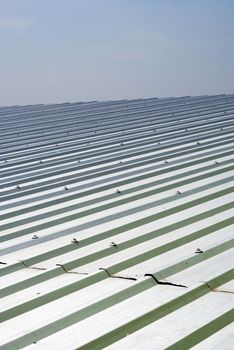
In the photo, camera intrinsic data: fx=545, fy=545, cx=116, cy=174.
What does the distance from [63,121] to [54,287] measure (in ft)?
44.5

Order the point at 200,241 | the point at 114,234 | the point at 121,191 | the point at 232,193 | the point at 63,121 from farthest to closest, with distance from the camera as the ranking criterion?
the point at 63,121 → the point at 121,191 → the point at 232,193 → the point at 114,234 → the point at 200,241

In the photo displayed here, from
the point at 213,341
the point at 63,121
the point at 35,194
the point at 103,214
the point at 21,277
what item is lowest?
the point at 213,341

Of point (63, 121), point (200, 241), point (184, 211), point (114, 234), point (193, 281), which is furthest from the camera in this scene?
point (63, 121)

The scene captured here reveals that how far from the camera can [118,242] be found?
642 centimetres

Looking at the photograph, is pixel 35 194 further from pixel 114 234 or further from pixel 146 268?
pixel 146 268

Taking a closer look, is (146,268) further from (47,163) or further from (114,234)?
(47,163)

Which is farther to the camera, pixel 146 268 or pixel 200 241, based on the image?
pixel 200 241

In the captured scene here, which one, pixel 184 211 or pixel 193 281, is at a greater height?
pixel 184 211

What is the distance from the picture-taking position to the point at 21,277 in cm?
572

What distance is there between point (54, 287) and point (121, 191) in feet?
12.2

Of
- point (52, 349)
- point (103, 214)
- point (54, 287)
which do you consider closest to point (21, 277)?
point (54, 287)

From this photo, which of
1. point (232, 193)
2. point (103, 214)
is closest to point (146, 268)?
point (103, 214)

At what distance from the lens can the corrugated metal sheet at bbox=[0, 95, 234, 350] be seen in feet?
14.1

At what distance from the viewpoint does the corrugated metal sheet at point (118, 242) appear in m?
4.30
